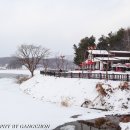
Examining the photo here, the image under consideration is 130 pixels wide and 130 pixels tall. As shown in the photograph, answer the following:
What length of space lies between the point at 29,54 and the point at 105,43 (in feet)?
63.9

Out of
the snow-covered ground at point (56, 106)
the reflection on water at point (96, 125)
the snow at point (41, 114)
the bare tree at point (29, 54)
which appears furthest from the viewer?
the bare tree at point (29, 54)

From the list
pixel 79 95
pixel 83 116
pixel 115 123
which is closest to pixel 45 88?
pixel 79 95

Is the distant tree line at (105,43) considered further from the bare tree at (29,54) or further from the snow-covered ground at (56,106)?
the snow-covered ground at (56,106)

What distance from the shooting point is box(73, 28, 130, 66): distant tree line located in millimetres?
65375

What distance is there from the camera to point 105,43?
70.9 metres

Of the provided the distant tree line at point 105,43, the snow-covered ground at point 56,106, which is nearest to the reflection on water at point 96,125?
the snow-covered ground at point 56,106

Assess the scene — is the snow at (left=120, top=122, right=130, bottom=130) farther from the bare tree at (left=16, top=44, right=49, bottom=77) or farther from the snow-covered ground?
the bare tree at (left=16, top=44, right=49, bottom=77)

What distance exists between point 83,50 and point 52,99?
1459 inches

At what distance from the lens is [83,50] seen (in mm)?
64500

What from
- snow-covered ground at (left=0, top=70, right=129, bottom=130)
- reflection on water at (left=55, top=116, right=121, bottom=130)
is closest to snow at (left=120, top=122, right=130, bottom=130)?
snow-covered ground at (left=0, top=70, right=129, bottom=130)

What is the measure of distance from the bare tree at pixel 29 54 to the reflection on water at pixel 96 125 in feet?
151

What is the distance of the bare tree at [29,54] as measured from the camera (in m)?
65.4

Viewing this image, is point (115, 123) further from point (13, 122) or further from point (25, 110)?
point (25, 110)

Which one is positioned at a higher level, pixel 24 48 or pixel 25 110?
pixel 24 48
